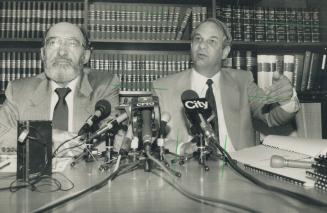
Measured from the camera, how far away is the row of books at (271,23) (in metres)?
2.84

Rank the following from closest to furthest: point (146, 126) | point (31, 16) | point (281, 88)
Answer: point (146, 126) → point (281, 88) → point (31, 16)

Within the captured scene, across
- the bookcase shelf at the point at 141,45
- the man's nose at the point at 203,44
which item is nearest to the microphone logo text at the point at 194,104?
the man's nose at the point at 203,44

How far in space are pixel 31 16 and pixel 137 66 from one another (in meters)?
0.86

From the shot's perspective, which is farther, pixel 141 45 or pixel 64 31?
pixel 141 45

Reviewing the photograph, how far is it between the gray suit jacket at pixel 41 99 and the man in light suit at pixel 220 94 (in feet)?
1.14

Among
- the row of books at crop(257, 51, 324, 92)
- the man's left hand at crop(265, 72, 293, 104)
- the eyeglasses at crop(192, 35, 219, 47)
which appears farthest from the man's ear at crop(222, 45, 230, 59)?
the man's left hand at crop(265, 72, 293, 104)

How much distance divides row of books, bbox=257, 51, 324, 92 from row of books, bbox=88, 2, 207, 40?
600 millimetres

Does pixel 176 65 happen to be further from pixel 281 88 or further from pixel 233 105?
pixel 281 88

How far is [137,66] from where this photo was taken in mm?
2830

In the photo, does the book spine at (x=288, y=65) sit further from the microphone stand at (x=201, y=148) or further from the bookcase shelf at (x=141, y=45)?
the microphone stand at (x=201, y=148)

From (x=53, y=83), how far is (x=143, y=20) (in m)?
0.93

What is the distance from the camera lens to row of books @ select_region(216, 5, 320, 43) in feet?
9.30

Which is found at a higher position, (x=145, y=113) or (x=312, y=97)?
(x=312, y=97)

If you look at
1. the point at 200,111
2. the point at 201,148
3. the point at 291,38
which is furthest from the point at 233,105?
the point at 200,111
